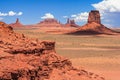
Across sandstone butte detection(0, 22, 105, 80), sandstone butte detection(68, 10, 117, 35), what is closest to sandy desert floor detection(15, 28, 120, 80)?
sandstone butte detection(0, 22, 105, 80)

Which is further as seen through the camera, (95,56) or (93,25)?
(93,25)

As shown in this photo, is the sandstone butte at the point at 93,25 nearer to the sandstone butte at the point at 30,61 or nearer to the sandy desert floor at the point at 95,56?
the sandy desert floor at the point at 95,56

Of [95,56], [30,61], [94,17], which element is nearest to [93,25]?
[94,17]

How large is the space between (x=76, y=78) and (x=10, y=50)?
4.87m

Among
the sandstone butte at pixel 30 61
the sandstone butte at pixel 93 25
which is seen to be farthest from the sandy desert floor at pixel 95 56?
the sandstone butte at pixel 93 25

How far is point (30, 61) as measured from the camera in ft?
48.6

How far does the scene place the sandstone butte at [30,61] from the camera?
1316 cm

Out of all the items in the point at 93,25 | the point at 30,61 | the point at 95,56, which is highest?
the point at 93,25

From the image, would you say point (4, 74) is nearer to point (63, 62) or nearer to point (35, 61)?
point (35, 61)

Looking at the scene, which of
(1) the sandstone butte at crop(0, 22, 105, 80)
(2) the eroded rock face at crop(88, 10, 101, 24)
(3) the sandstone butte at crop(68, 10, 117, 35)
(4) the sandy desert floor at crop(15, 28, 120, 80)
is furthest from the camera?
(2) the eroded rock face at crop(88, 10, 101, 24)

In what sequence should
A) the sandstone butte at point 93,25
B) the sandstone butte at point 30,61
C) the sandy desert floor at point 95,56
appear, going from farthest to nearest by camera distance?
the sandstone butte at point 93,25 → the sandy desert floor at point 95,56 → the sandstone butte at point 30,61

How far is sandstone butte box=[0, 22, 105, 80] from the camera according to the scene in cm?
1316

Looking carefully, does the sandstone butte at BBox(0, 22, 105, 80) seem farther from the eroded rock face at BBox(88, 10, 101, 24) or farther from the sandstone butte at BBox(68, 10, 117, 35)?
the eroded rock face at BBox(88, 10, 101, 24)

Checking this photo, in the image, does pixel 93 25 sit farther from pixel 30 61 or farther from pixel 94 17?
pixel 30 61
